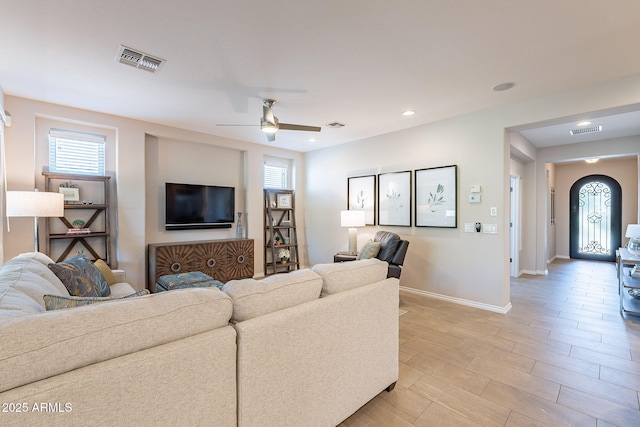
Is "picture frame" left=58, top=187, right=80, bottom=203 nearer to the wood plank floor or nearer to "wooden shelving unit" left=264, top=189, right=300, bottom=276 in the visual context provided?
"wooden shelving unit" left=264, top=189, right=300, bottom=276

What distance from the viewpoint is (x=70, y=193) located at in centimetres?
367

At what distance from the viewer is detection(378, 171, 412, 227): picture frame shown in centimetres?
454

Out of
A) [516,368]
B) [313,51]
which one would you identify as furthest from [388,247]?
[313,51]

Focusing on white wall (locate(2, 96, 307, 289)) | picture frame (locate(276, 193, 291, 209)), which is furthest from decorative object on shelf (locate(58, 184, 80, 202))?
picture frame (locate(276, 193, 291, 209))

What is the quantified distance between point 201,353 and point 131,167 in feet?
12.7

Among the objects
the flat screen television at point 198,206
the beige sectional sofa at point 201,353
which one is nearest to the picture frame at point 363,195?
the flat screen television at point 198,206

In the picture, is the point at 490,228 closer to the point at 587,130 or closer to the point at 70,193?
the point at 587,130

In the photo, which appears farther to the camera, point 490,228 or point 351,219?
point 351,219

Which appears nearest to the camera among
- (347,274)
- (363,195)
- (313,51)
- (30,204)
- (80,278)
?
(347,274)

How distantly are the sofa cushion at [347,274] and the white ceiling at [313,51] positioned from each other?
5.60 feet

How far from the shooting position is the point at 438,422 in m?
1.76

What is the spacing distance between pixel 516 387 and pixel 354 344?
1.41 metres

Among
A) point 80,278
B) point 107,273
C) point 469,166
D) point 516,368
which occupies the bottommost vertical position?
point 516,368

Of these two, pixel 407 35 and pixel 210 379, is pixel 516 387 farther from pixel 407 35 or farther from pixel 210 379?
pixel 407 35
